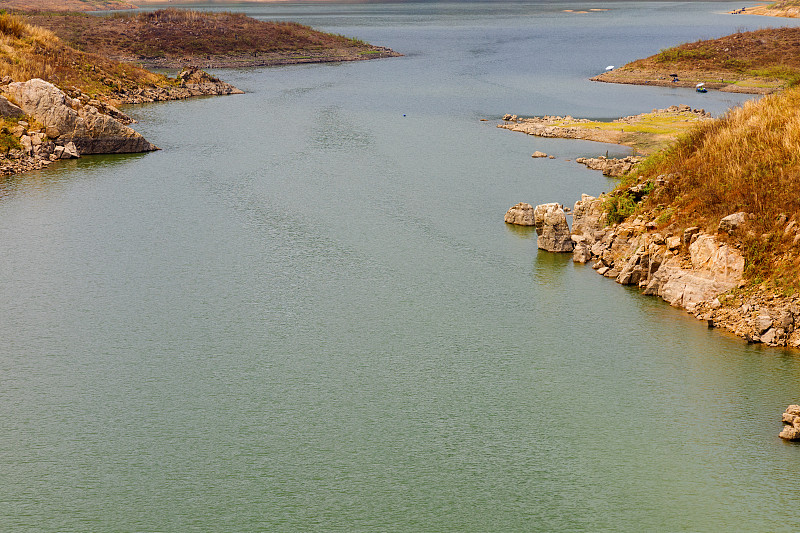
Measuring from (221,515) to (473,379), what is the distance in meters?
10.4

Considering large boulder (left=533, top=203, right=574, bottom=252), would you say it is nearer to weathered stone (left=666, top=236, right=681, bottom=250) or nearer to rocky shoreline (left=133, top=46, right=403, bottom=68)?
weathered stone (left=666, top=236, right=681, bottom=250)

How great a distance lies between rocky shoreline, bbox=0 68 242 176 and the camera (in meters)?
59.0

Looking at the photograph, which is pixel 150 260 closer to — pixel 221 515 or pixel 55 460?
pixel 55 460

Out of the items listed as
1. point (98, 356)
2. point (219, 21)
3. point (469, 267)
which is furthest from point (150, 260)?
point (219, 21)

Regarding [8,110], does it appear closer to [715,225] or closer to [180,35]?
[715,225]

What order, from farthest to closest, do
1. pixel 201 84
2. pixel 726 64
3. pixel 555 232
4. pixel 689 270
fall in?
pixel 726 64
pixel 201 84
pixel 555 232
pixel 689 270

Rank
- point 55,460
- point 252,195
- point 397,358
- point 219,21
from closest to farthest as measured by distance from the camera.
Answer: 1. point 55,460
2. point 397,358
3. point 252,195
4. point 219,21

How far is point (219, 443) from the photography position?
23672mm

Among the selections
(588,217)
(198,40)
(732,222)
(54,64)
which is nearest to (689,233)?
(732,222)

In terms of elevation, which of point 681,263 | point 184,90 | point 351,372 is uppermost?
point 184,90

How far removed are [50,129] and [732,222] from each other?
5082cm

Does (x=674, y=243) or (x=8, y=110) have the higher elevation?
(x=8, y=110)

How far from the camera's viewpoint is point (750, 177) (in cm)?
3416

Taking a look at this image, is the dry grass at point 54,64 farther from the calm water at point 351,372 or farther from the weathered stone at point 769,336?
the weathered stone at point 769,336
